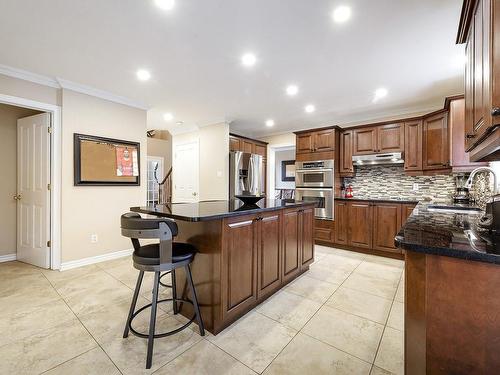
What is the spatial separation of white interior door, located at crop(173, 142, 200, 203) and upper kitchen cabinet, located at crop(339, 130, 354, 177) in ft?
9.73

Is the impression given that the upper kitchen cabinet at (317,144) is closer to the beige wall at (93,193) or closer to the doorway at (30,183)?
the beige wall at (93,193)

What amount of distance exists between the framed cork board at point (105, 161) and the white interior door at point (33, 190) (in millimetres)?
358

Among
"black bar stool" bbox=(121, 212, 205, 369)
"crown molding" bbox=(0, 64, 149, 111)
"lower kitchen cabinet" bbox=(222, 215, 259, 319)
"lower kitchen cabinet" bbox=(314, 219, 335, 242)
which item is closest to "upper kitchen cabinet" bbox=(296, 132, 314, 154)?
"lower kitchen cabinet" bbox=(314, 219, 335, 242)

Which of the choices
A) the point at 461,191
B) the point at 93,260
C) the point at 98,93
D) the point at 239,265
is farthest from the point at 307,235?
the point at 98,93

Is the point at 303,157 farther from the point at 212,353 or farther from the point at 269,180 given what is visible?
the point at 212,353

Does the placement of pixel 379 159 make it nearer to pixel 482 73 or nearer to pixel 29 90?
pixel 482 73

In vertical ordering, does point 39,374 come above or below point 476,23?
below

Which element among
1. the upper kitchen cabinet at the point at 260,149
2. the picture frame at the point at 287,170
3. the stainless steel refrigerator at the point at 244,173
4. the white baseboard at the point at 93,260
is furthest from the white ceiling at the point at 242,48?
the picture frame at the point at 287,170

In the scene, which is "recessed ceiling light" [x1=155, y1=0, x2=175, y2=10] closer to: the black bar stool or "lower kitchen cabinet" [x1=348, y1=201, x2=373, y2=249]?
the black bar stool

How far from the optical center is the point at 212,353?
1500mm

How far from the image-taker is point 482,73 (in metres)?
1.13

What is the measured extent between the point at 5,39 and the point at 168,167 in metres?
5.66

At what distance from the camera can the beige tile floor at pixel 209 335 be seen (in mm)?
1405

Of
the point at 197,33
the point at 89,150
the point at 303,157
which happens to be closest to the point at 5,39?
the point at 89,150
